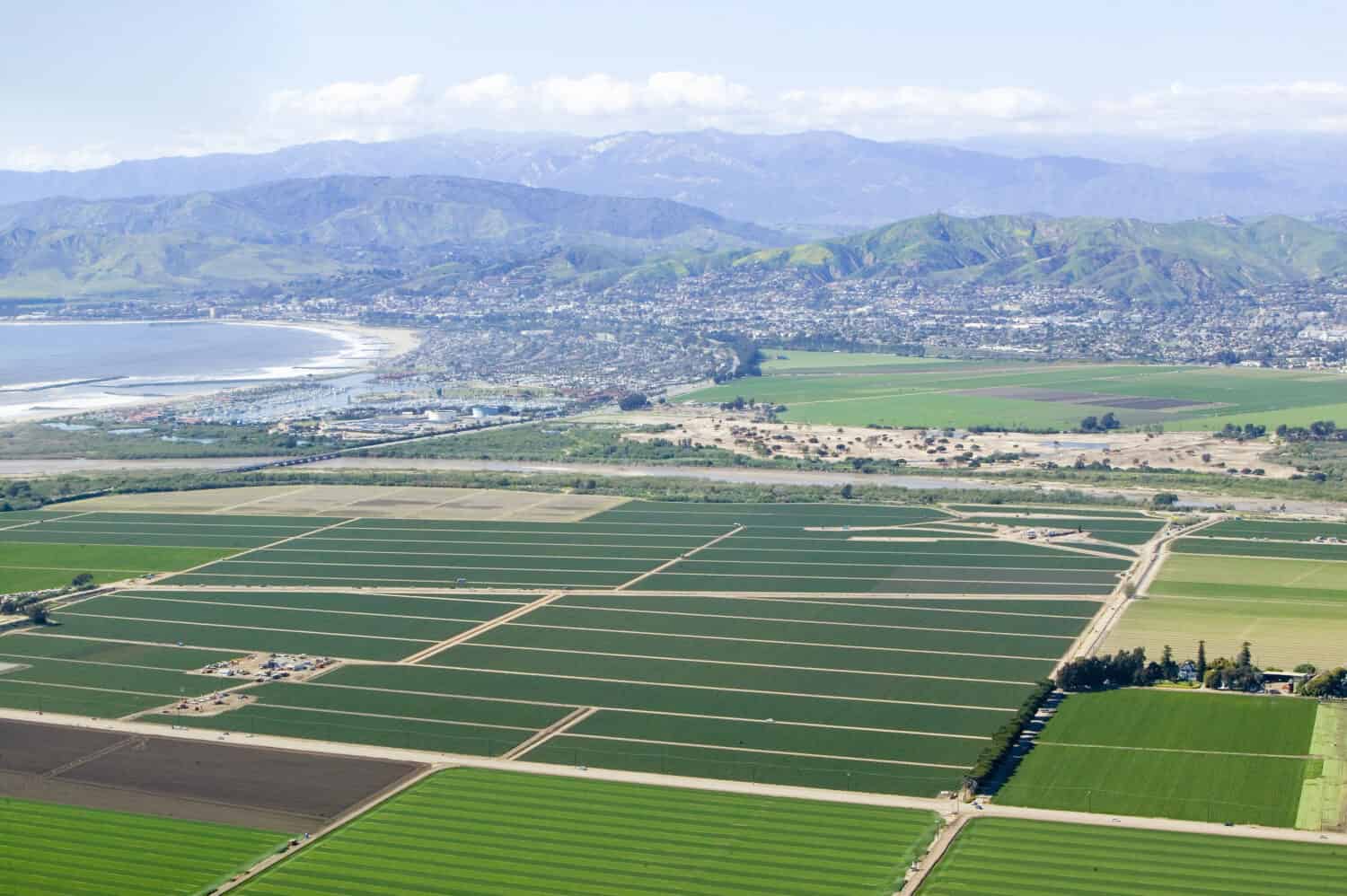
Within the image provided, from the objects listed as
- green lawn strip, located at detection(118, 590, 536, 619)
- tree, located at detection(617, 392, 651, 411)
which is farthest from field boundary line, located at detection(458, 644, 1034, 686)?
tree, located at detection(617, 392, 651, 411)

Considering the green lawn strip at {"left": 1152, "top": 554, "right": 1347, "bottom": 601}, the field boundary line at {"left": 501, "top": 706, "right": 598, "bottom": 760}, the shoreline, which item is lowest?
the green lawn strip at {"left": 1152, "top": 554, "right": 1347, "bottom": 601}

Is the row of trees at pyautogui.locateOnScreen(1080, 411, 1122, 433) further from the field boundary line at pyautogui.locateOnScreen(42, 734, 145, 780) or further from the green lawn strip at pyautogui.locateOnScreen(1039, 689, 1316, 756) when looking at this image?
the field boundary line at pyautogui.locateOnScreen(42, 734, 145, 780)

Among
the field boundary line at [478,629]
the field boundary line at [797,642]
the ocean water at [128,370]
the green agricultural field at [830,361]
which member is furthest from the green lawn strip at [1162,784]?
the green agricultural field at [830,361]

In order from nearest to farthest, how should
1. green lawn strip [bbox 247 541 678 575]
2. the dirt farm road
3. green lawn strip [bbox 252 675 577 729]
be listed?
the dirt farm road < green lawn strip [bbox 252 675 577 729] < green lawn strip [bbox 247 541 678 575]

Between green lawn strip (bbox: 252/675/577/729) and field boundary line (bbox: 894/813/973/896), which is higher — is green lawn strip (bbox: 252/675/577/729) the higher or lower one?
the higher one

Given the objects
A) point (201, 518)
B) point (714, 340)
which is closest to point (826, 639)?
point (201, 518)

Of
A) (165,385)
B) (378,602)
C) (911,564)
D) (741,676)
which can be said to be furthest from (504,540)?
(165,385)
